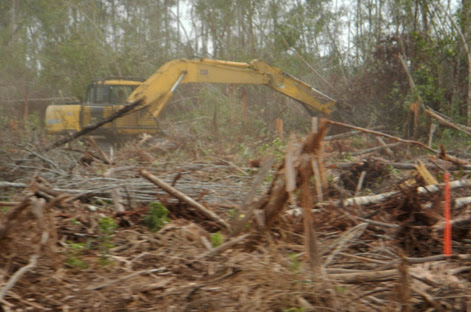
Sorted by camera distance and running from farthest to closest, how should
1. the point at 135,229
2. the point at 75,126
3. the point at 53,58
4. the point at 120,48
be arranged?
the point at 53,58 < the point at 120,48 < the point at 75,126 < the point at 135,229

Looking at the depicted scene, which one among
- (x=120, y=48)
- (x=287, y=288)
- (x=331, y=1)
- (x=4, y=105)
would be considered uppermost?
(x=331, y=1)

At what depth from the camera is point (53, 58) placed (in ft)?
92.9

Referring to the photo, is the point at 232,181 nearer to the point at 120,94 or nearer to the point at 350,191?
the point at 350,191

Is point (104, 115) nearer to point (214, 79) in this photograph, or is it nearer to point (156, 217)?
point (214, 79)

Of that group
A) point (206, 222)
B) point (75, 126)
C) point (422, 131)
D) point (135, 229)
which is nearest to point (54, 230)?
point (135, 229)

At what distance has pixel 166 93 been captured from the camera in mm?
13070

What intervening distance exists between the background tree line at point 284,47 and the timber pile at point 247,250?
9.71 m

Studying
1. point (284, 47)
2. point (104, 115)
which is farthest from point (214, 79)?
point (284, 47)

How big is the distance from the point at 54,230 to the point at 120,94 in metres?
12.7

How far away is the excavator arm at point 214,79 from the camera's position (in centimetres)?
1302

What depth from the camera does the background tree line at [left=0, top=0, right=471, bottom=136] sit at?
14.6 metres

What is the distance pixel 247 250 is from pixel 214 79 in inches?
401

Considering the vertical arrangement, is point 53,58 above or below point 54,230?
above

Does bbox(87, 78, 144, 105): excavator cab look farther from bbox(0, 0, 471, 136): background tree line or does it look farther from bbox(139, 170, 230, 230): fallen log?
bbox(139, 170, 230, 230): fallen log
